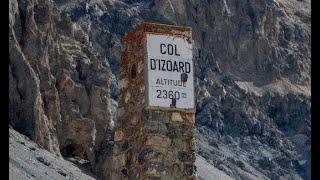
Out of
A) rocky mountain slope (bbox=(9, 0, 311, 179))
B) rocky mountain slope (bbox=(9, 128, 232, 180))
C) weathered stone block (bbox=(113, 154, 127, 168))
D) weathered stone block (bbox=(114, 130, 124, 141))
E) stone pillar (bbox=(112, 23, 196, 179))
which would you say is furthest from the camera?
rocky mountain slope (bbox=(9, 0, 311, 179))

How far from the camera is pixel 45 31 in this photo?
230 ft

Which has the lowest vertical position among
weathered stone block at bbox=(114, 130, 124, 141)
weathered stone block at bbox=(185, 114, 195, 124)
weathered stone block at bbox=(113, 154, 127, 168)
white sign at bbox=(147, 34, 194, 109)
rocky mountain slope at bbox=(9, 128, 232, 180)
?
rocky mountain slope at bbox=(9, 128, 232, 180)

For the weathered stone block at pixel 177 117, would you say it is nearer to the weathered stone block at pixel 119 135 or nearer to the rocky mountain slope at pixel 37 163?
the weathered stone block at pixel 119 135

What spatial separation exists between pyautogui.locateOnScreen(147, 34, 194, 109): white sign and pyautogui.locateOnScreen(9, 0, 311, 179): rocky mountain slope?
52291 millimetres

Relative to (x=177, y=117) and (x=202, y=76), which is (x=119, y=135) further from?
(x=202, y=76)

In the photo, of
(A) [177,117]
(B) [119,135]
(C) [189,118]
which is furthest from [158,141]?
(B) [119,135]

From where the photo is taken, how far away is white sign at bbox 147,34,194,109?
8.23 m

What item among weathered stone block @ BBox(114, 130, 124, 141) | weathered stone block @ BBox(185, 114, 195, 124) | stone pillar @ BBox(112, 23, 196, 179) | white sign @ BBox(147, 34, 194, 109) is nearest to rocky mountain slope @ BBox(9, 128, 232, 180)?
weathered stone block @ BBox(114, 130, 124, 141)

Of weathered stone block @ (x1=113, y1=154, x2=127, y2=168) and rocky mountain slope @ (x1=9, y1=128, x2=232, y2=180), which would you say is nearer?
weathered stone block @ (x1=113, y1=154, x2=127, y2=168)

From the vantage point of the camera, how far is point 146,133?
8195 millimetres

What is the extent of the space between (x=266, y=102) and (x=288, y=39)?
14901mm

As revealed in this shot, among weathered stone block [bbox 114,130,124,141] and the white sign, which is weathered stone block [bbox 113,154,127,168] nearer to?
weathered stone block [bbox 114,130,124,141]

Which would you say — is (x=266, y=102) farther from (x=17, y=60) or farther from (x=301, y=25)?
(x=17, y=60)

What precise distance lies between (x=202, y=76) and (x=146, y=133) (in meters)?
92.7
